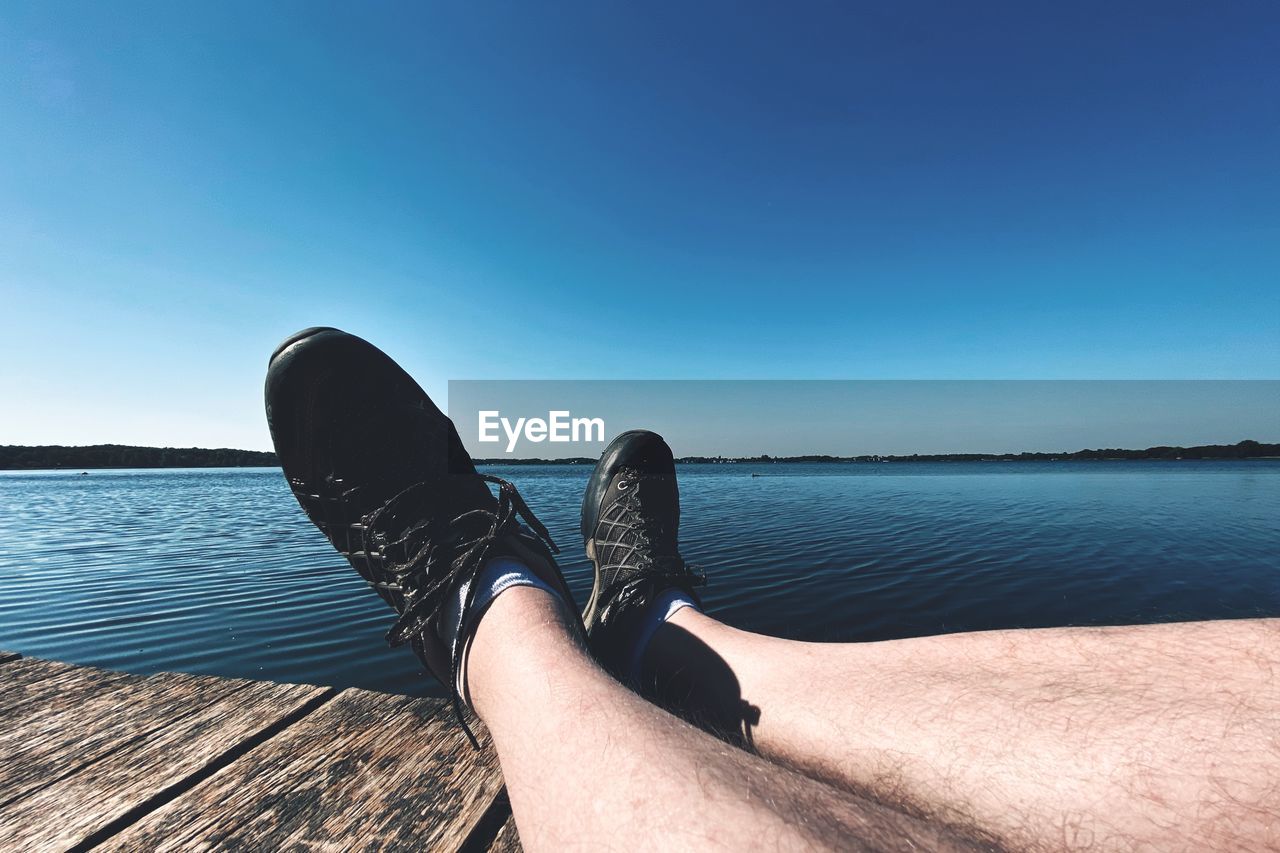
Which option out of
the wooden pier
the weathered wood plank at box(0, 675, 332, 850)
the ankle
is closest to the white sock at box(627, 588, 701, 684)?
the ankle

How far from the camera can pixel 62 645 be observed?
4.55 meters

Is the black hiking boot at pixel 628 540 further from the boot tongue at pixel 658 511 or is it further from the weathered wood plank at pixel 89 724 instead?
the weathered wood plank at pixel 89 724

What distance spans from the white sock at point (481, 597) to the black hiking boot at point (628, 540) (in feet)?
1.65

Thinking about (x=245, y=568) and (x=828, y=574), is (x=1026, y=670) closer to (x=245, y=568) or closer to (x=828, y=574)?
(x=828, y=574)

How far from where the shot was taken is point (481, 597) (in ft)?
4.92

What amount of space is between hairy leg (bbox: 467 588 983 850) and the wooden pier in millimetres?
210

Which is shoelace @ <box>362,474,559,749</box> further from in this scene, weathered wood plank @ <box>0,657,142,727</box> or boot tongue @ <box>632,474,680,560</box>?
weathered wood plank @ <box>0,657,142,727</box>

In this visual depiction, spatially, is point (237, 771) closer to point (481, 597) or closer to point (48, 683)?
point (481, 597)

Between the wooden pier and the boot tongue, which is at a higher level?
the boot tongue

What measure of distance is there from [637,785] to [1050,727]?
930 mm

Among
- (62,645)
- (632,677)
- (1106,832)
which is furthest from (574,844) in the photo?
A: (62,645)

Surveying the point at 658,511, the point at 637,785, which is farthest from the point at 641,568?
the point at 637,785

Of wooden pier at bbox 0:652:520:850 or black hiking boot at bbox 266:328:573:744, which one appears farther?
black hiking boot at bbox 266:328:573:744

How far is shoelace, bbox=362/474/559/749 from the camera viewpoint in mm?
1561
